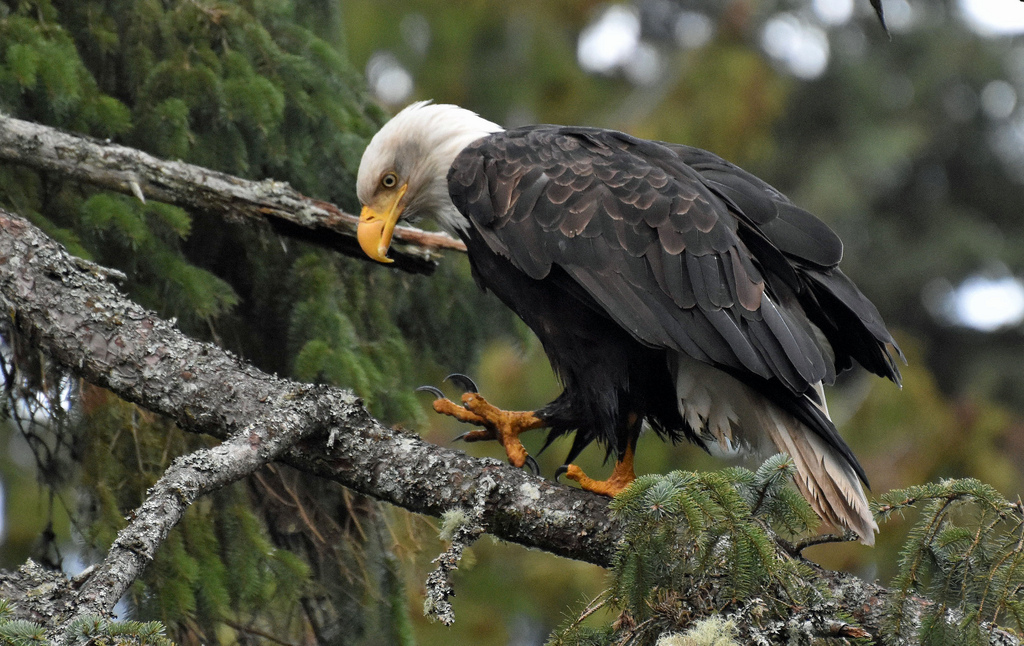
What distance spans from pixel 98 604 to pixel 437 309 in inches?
80.1

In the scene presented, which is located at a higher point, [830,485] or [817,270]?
[817,270]

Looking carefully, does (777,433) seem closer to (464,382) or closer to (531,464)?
(531,464)

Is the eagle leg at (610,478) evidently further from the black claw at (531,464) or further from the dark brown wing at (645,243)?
the dark brown wing at (645,243)

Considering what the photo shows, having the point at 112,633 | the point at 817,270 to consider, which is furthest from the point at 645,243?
the point at 112,633

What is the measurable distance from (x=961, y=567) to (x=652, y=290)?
4.14ft

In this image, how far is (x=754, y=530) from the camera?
2.17 m

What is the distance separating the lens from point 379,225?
11.0 ft

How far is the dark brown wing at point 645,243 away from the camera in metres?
3.06

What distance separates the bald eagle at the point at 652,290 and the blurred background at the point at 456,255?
1.01 feet

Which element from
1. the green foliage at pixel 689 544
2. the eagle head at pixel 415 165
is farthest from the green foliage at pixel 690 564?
the eagle head at pixel 415 165

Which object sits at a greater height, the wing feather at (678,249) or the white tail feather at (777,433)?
the wing feather at (678,249)

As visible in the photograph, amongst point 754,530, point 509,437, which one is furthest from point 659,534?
point 509,437

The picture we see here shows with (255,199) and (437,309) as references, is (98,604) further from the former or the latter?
(437,309)

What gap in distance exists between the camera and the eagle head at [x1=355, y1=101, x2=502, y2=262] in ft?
11.5
